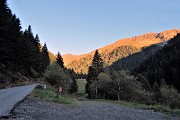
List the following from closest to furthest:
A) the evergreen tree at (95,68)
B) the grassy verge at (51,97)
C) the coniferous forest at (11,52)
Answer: the grassy verge at (51,97)
the coniferous forest at (11,52)
the evergreen tree at (95,68)

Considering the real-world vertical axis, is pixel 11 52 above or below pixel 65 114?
above

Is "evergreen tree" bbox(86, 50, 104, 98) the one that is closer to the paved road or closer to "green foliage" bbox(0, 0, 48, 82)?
"green foliage" bbox(0, 0, 48, 82)

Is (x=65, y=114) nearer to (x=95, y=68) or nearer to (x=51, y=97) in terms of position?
(x=51, y=97)

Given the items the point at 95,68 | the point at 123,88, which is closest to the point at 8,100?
the point at 123,88

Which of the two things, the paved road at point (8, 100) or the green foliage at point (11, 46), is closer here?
the paved road at point (8, 100)

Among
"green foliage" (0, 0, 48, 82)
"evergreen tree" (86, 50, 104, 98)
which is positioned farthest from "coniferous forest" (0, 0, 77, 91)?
"evergreen tree" (86, 50, 104, 98)

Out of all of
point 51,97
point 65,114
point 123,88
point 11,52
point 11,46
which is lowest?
point 65,114

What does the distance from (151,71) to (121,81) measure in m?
126

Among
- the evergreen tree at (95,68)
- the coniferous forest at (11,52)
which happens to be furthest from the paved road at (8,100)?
the evergreen tree at (95,68)

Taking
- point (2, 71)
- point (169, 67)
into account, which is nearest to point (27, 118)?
point (2, 71)

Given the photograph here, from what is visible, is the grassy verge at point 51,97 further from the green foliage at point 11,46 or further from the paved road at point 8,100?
the green foliage at point 11,46

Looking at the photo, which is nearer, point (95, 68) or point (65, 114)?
point (65, 114)

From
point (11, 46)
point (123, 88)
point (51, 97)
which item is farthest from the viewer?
point (123, 88)

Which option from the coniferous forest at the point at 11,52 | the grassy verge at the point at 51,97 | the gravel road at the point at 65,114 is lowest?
the gravel road at the point at 65,114
